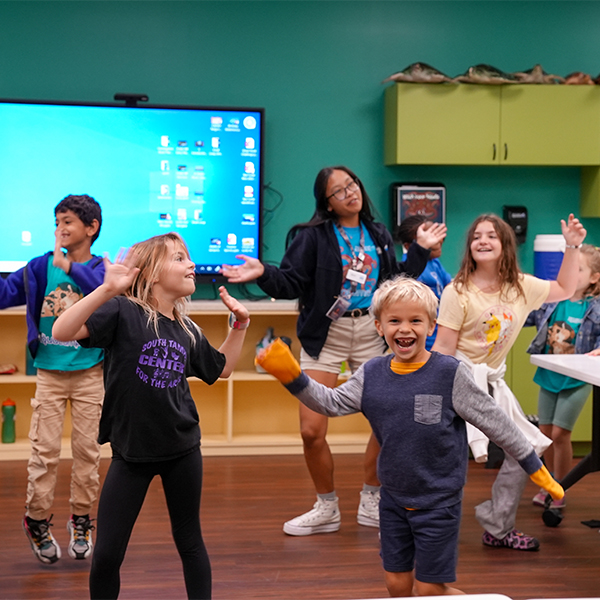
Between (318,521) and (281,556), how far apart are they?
294mm

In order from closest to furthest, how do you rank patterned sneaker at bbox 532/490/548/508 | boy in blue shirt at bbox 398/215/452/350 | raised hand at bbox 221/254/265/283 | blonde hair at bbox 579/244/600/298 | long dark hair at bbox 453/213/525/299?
1. raised hand at bbox 221/254/265/283
2. long dark hair at bbox 453/213/525/299
3. blonde hair at bbox 579/244/600/298
4. patterned sneaker at bbox 532/490/548/508
5. boy in blue shirt at bbox 398/215/452/350

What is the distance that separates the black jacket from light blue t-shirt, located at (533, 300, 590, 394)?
765 millimetres

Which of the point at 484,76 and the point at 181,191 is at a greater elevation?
the point at 484,76

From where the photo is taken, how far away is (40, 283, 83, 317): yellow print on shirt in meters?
2.84

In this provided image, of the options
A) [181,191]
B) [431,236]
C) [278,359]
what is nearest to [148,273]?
[278,359]

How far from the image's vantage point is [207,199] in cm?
484

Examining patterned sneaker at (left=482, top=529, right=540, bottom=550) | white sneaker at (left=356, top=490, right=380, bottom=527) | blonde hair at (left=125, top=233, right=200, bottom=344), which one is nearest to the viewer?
blonde hair at (left=125, top=233, right=200, bottom=344)

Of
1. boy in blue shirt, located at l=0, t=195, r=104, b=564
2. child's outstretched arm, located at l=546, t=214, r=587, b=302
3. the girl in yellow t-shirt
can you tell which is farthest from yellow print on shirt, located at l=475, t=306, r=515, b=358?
boy in blue shirt, located at l=0, t=195, r=104, b=564

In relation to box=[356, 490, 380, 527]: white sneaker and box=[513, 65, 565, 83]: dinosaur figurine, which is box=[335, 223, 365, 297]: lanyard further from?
box=[513, 65, 565, 83]: dinosaur figurine

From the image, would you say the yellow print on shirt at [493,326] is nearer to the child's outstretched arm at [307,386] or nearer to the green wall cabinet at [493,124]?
the child's outstretched arm at [307,386]

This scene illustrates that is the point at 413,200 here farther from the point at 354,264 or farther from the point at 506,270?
the point at 506,270

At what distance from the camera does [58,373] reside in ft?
9.39

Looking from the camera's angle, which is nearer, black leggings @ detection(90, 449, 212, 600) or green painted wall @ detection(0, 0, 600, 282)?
black leggings @ detection(90, 449, 212, 600)

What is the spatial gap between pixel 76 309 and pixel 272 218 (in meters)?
3.21
